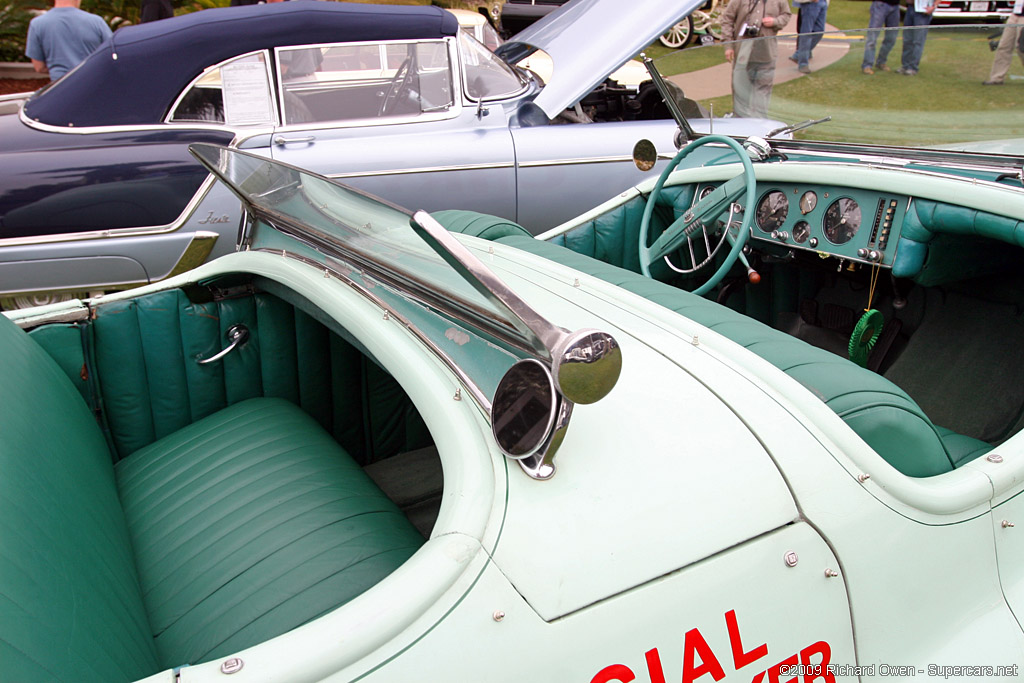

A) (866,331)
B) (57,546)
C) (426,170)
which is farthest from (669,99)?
(57,546)

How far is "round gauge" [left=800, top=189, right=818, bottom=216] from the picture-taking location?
103 inches

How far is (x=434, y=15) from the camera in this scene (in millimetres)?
4359

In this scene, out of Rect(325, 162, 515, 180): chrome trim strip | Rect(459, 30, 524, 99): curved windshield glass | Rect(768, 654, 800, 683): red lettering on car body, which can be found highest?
Rect(459, 30, 524, 99): curved windshield glass

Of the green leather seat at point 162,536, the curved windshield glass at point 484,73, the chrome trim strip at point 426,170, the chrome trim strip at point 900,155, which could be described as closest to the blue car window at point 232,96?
the chrome trim strip at point 426,170

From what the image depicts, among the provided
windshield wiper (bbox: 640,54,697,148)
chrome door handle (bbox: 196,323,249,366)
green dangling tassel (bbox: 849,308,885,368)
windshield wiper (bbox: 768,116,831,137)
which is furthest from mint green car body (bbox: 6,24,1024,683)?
windshield wiper (bbox: 640,54,697,148)

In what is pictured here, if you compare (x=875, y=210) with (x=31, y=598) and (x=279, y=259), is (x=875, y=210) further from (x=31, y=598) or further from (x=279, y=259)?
(x=31, y=598)

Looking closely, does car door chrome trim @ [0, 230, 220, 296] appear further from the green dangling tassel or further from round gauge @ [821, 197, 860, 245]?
the green dangling tassel

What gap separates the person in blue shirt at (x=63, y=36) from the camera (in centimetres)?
530

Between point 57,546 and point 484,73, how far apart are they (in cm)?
397

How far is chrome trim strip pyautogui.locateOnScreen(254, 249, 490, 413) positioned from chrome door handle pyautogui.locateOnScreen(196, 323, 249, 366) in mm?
308

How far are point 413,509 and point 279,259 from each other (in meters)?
0.83

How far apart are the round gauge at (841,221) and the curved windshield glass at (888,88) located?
505 millimetres

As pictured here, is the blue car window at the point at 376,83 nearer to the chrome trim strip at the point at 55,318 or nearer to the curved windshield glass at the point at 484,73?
the curved windshield glass at the point at 484,73

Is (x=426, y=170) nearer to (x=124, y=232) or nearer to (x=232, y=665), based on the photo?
(x=124, y=232)
